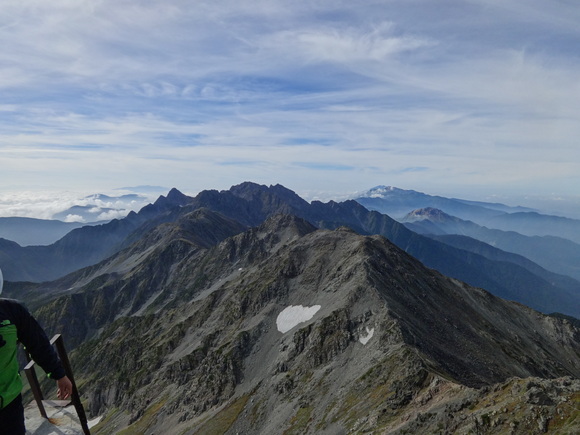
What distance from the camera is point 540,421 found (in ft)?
103

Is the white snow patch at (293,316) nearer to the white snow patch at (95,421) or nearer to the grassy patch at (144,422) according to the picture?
the grassy patch at (144,422)

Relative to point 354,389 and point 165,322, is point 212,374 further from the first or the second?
point 165,322

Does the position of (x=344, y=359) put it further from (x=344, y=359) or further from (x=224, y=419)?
(x=224, y=419)

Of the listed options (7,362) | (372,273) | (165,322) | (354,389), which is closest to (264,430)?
(354,389)

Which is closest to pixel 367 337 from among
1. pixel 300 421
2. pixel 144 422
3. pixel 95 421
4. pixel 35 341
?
pixel 300 421

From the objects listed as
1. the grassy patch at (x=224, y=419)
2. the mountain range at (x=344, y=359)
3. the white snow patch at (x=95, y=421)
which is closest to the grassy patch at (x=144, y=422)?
the mountain range at (x=344, y=359)

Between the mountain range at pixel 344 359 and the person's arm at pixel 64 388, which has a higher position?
the person's arm at pixel 64 388

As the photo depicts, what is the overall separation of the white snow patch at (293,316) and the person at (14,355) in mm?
99542

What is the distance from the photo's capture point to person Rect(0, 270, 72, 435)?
26.1 feet

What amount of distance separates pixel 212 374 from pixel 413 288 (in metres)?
64.9

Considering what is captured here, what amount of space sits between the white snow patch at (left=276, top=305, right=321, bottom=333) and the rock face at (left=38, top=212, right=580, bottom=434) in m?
0.50

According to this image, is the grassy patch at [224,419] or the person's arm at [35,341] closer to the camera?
the person's arm at [35,341]

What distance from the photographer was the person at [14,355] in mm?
7969

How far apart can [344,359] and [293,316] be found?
34.3 meters
